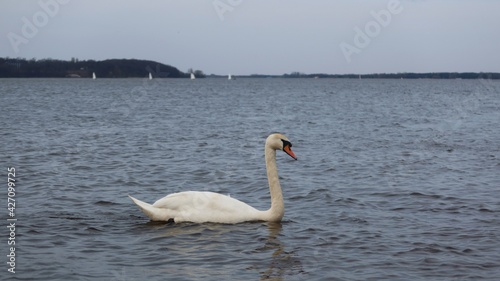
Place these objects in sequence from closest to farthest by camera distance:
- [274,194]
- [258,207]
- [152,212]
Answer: [152,212] → [274,194] → [258,207]

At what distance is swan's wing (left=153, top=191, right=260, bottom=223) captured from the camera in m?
11.4

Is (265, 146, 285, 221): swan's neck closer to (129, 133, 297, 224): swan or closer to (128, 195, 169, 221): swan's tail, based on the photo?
(129, 133, 297, 224): swan

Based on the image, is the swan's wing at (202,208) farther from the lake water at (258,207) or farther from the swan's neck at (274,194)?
the swan's neck at (274,194)

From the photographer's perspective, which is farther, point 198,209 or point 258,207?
point 258,207

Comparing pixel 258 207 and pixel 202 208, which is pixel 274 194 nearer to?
pixel 202 208

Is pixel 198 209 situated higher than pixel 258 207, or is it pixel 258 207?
pixel 198 209

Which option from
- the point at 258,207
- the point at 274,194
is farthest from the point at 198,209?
the point at 258,207

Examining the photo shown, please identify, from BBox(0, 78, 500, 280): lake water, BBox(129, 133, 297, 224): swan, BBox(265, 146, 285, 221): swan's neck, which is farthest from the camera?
BBox(265, 146, 285, 221): swan's neck

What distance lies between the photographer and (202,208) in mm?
11438

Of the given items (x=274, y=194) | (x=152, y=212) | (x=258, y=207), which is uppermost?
(x=274, y=194)

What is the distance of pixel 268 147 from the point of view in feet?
40.0

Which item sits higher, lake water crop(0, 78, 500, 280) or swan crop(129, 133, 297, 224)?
swan crop(129, 133, 297, 224)

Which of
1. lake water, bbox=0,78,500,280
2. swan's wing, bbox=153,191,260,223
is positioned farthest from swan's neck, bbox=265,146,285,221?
swan's wing, bbox=153,191,260,223

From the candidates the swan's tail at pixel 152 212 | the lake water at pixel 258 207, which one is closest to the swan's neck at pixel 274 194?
the lake water at pixel 258 207
